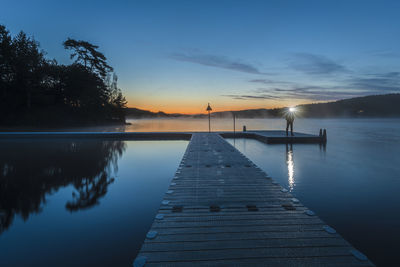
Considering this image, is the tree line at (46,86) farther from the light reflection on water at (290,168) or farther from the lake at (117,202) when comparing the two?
the light reflection on water at (290,168)

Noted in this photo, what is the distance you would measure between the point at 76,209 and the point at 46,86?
2909 cm

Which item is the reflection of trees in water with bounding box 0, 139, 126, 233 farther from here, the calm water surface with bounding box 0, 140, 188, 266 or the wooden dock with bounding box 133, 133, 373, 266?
the wooden dock with bounding box 133, 133, 373, 266

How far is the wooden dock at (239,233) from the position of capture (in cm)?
211

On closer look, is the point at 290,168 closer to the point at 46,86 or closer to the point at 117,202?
the point at 117,202

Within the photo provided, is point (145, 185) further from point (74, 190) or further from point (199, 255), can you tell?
point (199, 255)

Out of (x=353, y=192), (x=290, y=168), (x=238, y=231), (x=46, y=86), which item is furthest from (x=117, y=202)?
(x=46, y=86)

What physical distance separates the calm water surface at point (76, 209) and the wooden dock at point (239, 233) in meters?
1.00

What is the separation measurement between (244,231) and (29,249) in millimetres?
3290

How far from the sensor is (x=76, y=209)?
4.88m

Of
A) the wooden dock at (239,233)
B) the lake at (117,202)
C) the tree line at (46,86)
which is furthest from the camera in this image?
the tree line at (46,86)

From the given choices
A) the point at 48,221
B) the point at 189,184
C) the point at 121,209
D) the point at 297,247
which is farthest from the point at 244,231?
the point at 48,221

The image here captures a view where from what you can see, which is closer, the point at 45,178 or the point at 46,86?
the point at 45,178

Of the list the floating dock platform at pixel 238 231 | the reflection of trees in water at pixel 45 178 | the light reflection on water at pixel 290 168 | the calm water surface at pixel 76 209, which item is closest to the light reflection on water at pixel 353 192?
the light reflection on water at pixel 290 168

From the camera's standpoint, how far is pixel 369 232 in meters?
3.78
